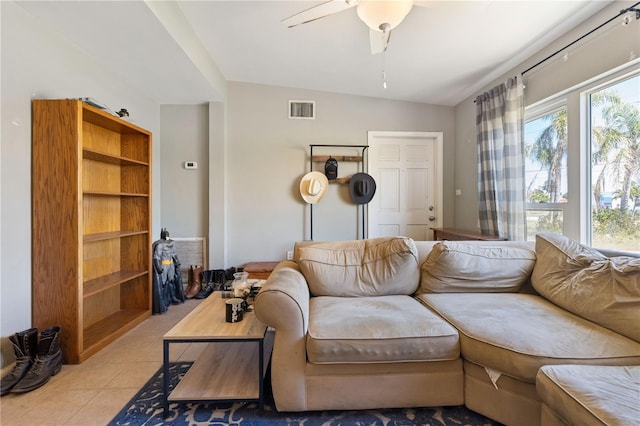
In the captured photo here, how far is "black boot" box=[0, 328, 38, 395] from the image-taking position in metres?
1.59

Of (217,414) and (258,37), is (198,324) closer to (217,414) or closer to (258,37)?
(217,414)

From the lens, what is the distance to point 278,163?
374cm

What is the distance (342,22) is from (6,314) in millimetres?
3112

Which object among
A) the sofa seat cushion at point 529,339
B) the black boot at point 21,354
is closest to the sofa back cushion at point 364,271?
the sofa seat cushion at point 529,339

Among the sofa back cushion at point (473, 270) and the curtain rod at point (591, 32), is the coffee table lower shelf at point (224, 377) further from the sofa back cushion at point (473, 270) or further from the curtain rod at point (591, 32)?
the curtain rod at point (591, 32)

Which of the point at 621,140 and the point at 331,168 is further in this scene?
the point at 331,168

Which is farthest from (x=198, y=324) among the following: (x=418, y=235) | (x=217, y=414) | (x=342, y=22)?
(x=418, y=235)

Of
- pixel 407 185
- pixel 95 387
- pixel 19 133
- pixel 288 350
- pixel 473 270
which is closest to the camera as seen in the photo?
pixel 288 350

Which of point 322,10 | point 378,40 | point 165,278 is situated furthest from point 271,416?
point 378,40

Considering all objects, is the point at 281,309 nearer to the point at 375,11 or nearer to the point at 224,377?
the point at 224,377

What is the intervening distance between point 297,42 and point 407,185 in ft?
7.54

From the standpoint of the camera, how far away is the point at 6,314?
67.6 inches

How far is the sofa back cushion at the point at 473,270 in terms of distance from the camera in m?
1.96

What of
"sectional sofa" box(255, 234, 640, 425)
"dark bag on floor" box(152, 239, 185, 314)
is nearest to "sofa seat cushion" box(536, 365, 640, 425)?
"sectional sofa" box(255, 234, 640, 425)
